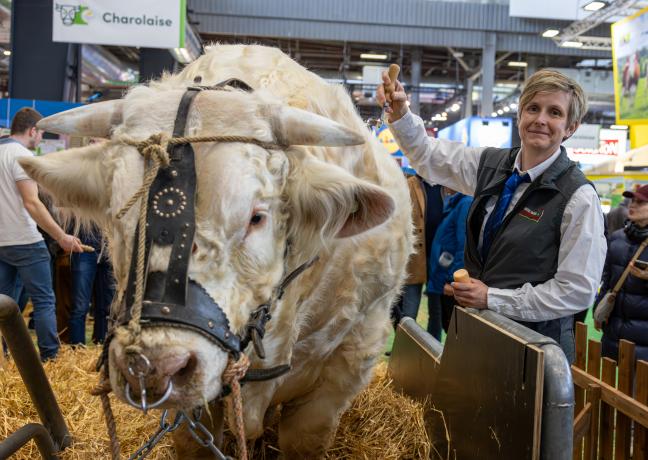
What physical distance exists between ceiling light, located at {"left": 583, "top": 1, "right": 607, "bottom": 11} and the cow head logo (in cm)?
1010

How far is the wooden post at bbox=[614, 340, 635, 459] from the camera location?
2803 mm

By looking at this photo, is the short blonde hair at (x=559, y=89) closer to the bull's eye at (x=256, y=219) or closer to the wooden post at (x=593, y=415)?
the wooden post at (x=593, y=415)

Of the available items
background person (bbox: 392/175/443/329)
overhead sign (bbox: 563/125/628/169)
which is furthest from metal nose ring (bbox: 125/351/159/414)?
overhead sign (bbox: 563/125/628/169)

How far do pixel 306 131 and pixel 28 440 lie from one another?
4.73ft

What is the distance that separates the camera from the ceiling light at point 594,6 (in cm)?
1286

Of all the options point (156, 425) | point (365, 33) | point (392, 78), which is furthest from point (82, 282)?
point (365, 33)

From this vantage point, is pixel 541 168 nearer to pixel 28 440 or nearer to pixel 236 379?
pixel 236 379

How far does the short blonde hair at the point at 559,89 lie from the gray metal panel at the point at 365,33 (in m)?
14.3

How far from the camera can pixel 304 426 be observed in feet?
10.1

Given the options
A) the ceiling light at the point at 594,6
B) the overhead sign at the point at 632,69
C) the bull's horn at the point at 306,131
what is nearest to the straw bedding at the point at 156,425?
the bull's horn at the point at 306,131

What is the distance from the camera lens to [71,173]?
218 centimetres

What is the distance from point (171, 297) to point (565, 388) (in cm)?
114

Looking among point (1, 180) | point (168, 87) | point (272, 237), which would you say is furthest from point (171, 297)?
point (1, 180)

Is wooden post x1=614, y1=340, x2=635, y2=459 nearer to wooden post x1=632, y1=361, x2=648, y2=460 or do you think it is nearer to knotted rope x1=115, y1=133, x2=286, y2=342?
wooden post x1=632, y1=361, x2=648, y2=460
